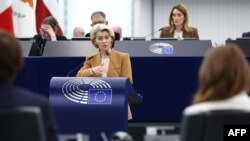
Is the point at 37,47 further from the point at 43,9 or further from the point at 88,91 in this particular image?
the point at 43,9

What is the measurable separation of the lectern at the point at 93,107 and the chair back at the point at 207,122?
2.35 metres

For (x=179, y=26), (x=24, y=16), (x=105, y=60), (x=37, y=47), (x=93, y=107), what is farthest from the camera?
(x=24, y=16)

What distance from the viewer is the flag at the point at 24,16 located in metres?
10.4

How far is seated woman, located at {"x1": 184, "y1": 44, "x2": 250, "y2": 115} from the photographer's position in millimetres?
2949

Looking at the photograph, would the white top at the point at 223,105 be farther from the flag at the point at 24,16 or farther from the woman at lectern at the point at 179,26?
the flag at the point at 24,16

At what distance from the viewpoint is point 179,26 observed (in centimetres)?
796

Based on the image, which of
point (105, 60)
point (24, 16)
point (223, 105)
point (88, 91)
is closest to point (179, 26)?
point (105, 60)

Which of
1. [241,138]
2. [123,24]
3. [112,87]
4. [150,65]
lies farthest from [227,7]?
[241,138]

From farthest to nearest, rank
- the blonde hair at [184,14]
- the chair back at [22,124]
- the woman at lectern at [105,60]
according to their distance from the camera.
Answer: the blonde hair at [184,14] → the woman at lectern at [105,60] → the chair back at [22,124]

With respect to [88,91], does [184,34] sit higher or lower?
higher

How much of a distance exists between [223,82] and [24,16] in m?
7.73

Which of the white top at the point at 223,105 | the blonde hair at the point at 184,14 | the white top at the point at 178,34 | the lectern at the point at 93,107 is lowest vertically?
the lectern at the point at 93,107

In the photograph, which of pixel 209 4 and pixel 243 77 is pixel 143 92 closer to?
pixel 243 77

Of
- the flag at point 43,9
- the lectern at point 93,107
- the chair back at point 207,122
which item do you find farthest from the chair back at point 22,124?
the flag at point 43,9
